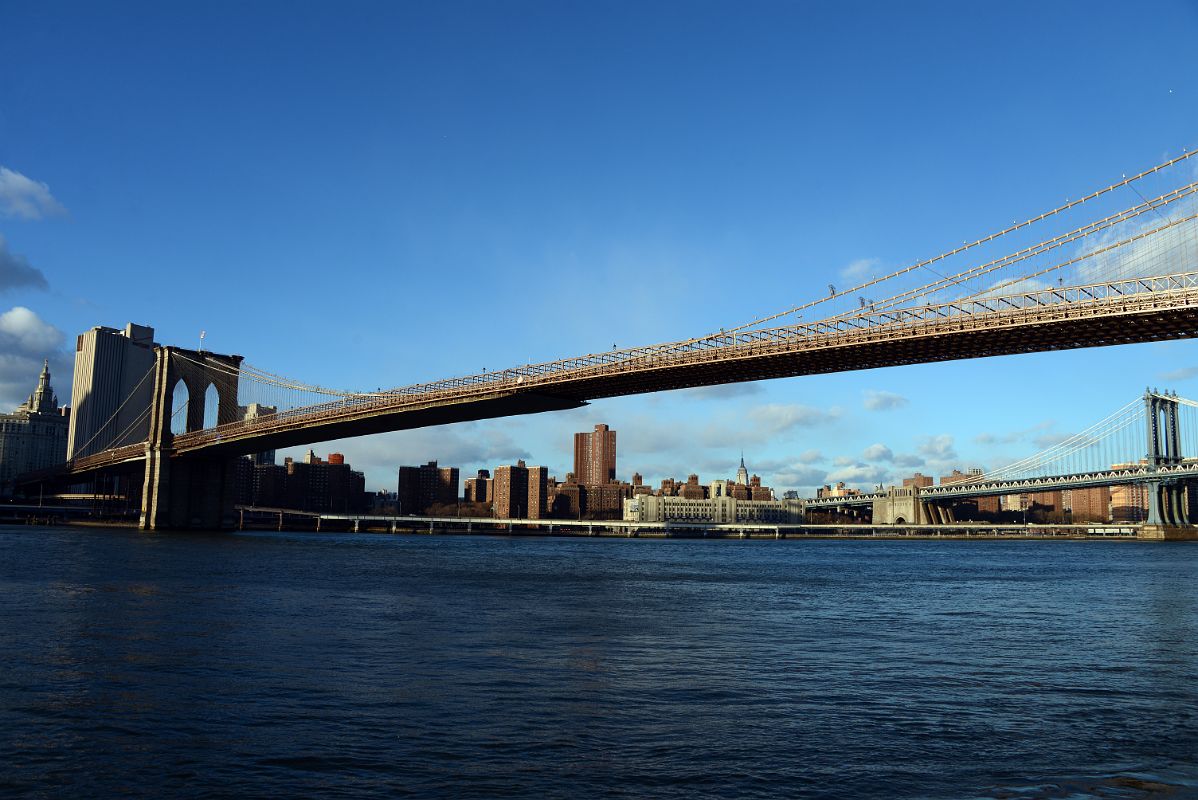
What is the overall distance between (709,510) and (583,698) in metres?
169

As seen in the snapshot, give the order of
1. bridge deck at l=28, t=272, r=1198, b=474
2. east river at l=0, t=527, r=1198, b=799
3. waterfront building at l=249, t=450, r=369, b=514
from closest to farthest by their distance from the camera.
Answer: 1. east river at l=0, t=527, r=1198, b=799
2. bridge deck at l=28, t=272, r=1198, b=474
3. waterfront building at l=249, t=450, r=369, b=514

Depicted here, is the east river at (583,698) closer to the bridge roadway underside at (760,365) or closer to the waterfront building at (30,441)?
the bridge roadway underside at (760,365)

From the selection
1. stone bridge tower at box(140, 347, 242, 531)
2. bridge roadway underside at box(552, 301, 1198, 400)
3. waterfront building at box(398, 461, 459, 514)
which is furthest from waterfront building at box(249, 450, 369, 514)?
bridge roadway underside at box(552, 301, 1198, 400)

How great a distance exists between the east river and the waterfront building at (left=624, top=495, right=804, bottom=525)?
150 m

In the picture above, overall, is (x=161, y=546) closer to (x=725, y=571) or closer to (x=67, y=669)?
(x=725, y=571)

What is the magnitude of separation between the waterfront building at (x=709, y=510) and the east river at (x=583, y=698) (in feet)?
491

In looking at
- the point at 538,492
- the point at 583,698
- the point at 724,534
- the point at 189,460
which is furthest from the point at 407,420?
the point at 538,492

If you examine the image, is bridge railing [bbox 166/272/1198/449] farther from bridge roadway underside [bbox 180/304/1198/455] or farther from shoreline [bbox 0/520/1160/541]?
shoreline [bbox 0/520/1160/541]

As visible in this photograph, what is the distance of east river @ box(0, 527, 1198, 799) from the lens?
8.08m

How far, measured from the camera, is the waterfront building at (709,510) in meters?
171

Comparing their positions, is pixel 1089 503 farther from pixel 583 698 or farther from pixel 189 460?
pixel 583 698

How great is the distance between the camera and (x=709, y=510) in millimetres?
177625

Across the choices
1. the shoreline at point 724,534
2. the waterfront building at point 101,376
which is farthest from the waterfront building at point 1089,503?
the waterfront building at point 101,376

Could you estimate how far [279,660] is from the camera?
1336 cm
